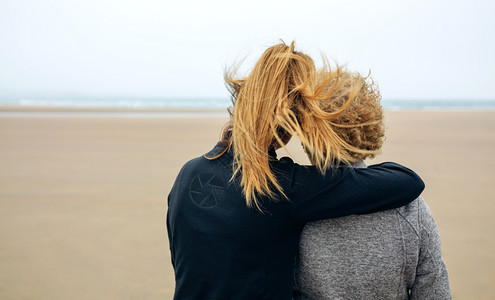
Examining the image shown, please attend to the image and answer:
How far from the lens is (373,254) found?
1.12 meters

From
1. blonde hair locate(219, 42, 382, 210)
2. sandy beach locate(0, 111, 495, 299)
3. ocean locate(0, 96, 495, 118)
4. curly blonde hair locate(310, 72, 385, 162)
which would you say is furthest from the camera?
ocean locate(0, 96, 495, 118)

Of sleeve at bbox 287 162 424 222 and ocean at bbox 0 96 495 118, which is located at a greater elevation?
sleeve at bbox 287 162 424 222

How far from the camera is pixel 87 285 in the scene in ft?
11.5

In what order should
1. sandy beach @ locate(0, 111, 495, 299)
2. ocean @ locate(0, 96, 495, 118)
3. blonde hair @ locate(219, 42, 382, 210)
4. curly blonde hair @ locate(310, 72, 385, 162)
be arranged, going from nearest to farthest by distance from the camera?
blonde hair @ locate(219, 42, 382, 210)
curly blonde hair @ locate(310, 72, 385, 162)
sandy beach @ locate(0, 111, 495, 299)
ocean @ locate(0, 96, 495, 118)

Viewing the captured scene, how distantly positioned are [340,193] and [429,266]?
14.4 inches

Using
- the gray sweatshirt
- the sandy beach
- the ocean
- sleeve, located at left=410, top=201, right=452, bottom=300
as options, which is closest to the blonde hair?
the gray sweatshirt

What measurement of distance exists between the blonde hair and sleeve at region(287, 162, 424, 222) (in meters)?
0.04

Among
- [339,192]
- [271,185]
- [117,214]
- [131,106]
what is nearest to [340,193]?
[339,192]

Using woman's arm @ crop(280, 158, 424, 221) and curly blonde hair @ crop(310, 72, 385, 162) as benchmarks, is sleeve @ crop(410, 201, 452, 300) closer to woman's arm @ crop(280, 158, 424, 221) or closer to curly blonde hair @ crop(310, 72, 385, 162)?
woman's arm @ crop(280, 158, 424, 221)

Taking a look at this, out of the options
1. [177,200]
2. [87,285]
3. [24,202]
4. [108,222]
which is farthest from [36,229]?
[177,200]

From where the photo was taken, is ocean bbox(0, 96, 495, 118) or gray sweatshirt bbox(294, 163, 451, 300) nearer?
gray sweatshirt bbox(294, 163, 451, 300)

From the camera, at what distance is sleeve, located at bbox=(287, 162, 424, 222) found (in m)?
1.05

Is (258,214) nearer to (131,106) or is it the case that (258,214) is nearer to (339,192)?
(339,192)

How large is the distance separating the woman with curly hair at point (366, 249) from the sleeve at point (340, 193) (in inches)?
2.3
